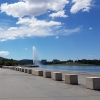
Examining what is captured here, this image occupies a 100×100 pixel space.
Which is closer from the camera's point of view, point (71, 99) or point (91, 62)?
point (71, 99)

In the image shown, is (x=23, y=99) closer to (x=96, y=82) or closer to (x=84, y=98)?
(x=84, y=98)

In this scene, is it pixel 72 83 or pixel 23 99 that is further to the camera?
pixel 72 83

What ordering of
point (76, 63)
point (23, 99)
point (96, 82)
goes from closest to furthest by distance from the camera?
1. point (23, 99)
2. point (96, 82)
3. point (76, 63)

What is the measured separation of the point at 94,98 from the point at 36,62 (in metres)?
161

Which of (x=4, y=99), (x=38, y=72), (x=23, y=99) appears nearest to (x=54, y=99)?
(x=23, y=99)

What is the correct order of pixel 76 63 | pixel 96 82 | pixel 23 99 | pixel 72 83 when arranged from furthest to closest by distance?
pixel 76 63
pixel 72 83
pixel 96 82
pixel 23 99

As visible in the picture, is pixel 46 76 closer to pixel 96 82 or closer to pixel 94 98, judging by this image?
pixel 96 82

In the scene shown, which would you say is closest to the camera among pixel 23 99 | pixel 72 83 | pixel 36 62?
pixel 23 99

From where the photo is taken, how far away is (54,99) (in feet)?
34.9

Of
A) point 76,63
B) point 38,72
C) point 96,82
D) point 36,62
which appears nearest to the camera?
point 96,82

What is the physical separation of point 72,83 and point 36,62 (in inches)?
6077

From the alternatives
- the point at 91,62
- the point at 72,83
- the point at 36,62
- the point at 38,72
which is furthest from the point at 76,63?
the point at 72,83

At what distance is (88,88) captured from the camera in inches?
581

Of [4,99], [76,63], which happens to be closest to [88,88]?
[4,99]
